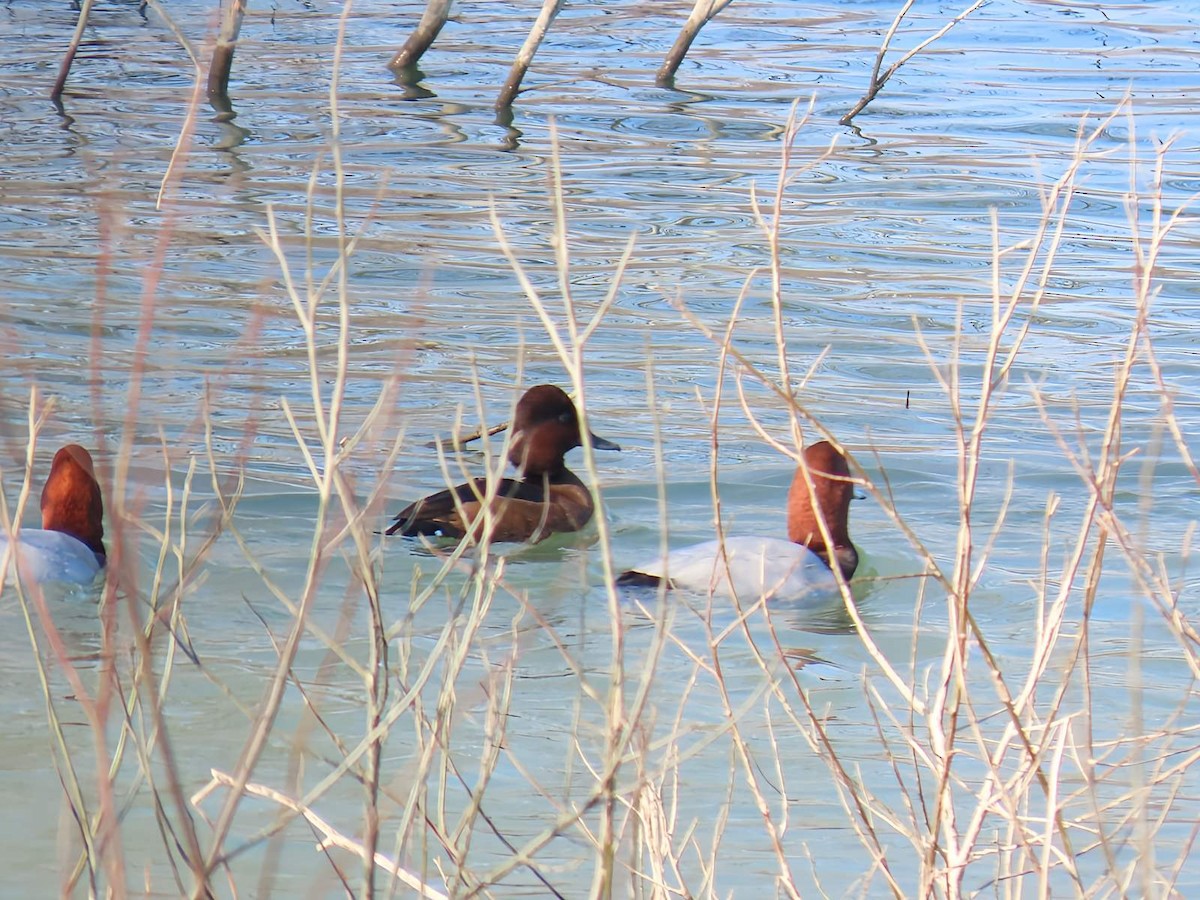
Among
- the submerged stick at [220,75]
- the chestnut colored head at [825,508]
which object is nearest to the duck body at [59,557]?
the chestnut colored head at [825,508]

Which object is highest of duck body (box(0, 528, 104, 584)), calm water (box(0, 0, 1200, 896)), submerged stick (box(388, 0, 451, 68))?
submerged stick (box(388, 0, 451, 68))

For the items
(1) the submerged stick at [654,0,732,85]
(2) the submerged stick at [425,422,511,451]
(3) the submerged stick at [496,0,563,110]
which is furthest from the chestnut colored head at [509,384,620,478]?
(3) the submerged stick at [496,0,563,110]

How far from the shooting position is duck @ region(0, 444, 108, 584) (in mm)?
6363

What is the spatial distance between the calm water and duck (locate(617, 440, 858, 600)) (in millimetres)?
154

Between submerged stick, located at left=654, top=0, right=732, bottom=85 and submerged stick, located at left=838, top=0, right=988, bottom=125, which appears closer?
submerged stick, located at left=838, top=0, right=988, bottom=125

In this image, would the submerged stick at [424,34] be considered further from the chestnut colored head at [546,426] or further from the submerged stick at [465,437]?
the chestnut colored head at [546,426]

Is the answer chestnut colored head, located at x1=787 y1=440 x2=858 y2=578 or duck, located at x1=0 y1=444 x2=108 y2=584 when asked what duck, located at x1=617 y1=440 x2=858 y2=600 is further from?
duck, located at x1=0 y1=444 x2=108 y2=584

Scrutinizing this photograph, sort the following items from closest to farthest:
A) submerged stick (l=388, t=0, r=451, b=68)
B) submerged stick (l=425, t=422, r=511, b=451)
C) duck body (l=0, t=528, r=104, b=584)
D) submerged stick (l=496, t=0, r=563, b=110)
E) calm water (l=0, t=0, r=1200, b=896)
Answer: submerged stick (l=425, t=422, r=511, b=451) < calm water (l=0, t=0, r=1200, b=896) < duck body (l=0, t=528, r=104, b=584) < submerged stick (l=496, t=0, r=563, b=110) < submerged stick (l=388, t=0, r=451, b=68)

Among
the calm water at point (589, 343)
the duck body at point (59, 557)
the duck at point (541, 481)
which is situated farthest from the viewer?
the duck at point (541, 481)

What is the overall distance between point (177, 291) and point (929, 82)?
43.5 ft

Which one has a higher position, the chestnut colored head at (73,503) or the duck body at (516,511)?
the chestnut colored head at (73,503)

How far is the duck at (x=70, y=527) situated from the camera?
6.36 metres

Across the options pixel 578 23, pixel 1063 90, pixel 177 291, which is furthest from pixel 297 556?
pixel 578 23

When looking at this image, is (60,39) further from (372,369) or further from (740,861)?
(740,861)
